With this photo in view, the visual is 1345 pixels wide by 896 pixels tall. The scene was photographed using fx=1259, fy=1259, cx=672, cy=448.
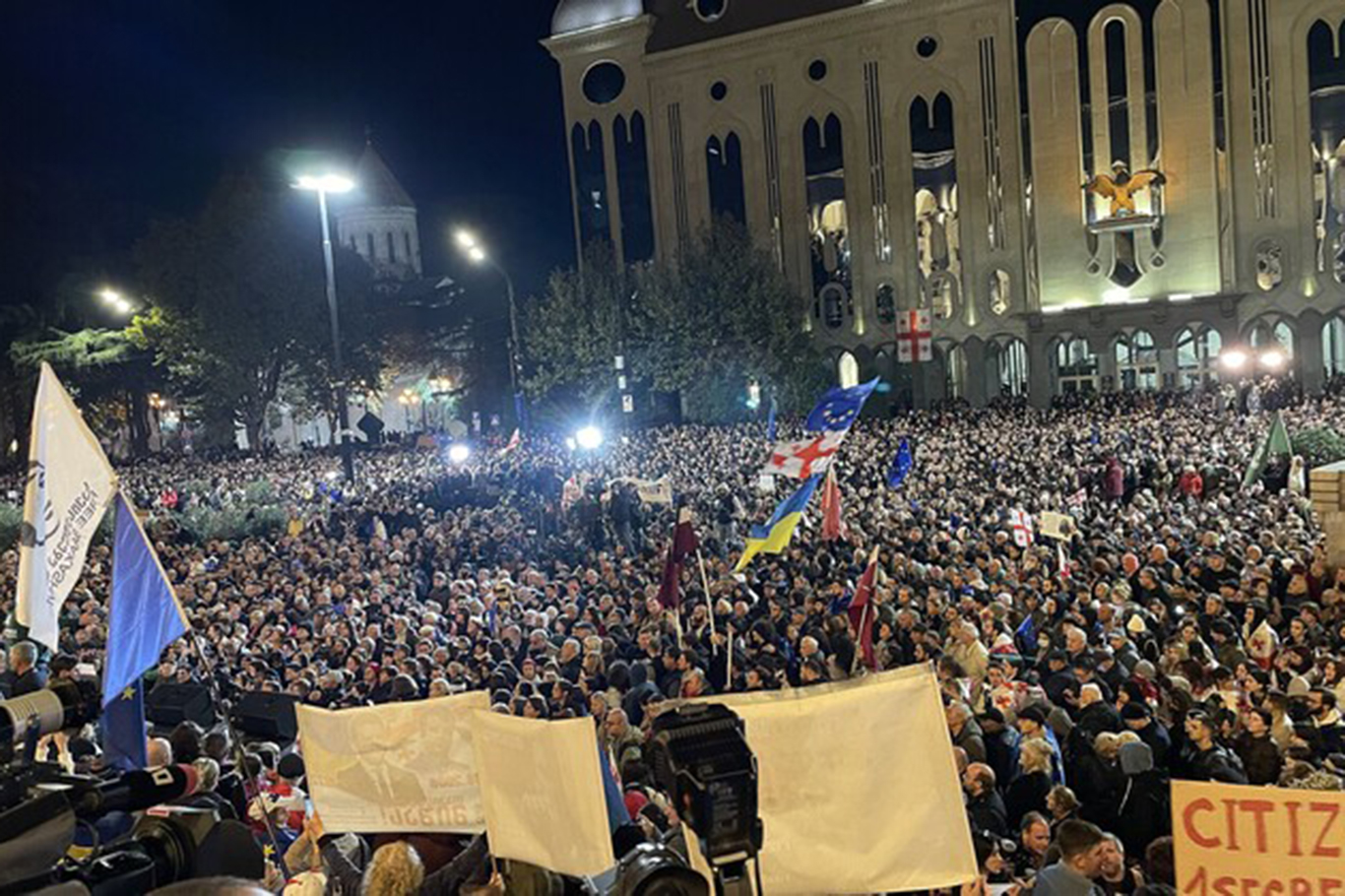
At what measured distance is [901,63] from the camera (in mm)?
47844

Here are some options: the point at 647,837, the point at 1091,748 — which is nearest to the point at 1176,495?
the point at 1091,748

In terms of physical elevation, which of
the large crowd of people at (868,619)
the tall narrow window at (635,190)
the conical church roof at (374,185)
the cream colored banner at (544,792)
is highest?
the conical church roof at (374,185)

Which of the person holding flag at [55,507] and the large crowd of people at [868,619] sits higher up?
the person holding flag at [55,507]

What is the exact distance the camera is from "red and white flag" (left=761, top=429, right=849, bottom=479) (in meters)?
12.9

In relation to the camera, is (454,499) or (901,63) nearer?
(454,499)

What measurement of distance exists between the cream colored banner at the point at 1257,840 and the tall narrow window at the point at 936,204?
1788 inches

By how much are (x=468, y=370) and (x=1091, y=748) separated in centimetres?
5483

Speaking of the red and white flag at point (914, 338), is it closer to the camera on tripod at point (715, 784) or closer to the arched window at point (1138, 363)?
the arched window at point (1138, 363)

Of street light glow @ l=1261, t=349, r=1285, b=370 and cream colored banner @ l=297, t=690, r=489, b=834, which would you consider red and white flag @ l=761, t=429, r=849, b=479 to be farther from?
street light glow @ l=1261, t=349, r=1285, b=370

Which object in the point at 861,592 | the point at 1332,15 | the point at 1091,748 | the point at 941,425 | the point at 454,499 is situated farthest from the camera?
the point at 1332,15

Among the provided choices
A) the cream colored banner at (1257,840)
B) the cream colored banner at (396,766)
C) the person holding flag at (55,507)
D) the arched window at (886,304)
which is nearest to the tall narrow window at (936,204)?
the arched window at (886,304)

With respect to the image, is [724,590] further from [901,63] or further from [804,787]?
[901,63]

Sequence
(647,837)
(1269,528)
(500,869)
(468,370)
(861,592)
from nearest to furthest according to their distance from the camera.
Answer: (500,869), (647,837), (861,592), (1269,528), (468,370)

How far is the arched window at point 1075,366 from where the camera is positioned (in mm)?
46281
